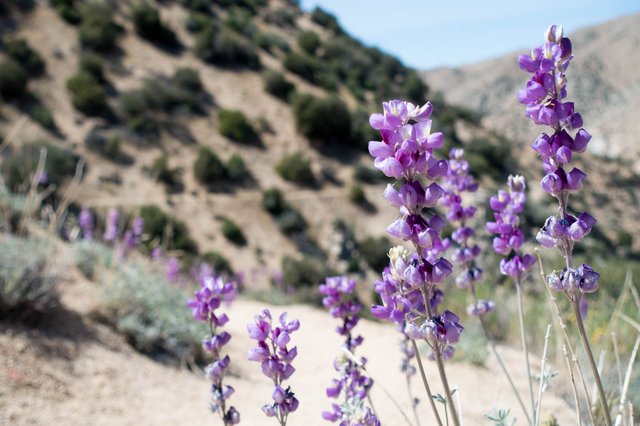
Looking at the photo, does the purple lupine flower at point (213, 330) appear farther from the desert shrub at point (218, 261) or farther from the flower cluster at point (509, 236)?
the desert shrub at point (218, 261)

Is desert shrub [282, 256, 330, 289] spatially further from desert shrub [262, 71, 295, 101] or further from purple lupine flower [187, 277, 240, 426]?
desert shrub [262, 71, 295, 101]

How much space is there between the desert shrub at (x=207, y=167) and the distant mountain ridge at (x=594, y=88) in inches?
1379

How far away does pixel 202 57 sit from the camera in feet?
98.7

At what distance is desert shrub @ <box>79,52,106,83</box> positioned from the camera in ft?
80.3

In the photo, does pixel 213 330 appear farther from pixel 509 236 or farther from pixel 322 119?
pixel 322 119

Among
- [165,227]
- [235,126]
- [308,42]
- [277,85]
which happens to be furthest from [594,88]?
[165,227]

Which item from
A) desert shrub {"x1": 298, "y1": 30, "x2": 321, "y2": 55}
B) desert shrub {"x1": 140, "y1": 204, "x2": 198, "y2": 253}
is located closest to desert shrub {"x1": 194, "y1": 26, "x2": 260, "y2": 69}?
desert shrub {"x1": 298, "y1": 30, "x2": 321, "y2": 55}

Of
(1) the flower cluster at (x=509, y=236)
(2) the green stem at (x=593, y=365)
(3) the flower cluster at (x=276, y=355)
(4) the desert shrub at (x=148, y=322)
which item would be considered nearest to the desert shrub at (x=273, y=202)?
(4) the desert shrub at (x=148, y=322)

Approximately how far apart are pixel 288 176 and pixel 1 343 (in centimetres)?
2194

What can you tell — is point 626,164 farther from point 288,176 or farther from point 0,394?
point 0,394

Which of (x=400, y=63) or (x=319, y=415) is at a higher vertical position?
(x=400, y=63)

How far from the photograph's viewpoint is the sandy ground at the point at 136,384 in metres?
3.28

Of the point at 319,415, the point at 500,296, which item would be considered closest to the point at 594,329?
the point at 500,296

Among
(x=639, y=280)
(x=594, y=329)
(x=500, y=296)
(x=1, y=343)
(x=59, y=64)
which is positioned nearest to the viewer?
(x=1, y=343)
